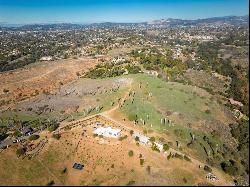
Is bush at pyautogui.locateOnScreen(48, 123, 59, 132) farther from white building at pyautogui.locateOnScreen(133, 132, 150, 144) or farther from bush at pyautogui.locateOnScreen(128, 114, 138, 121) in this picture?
white building at pyautogui.locateOnScreen(133, 132, 150, 144)

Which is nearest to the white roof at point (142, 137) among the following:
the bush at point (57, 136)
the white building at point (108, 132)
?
the white building at point (108, 132)

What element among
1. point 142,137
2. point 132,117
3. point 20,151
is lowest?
point 20,151

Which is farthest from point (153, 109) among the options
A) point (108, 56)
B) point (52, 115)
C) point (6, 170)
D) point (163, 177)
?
point (108, 56)

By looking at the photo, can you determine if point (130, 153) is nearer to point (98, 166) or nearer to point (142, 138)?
point (98, 166)

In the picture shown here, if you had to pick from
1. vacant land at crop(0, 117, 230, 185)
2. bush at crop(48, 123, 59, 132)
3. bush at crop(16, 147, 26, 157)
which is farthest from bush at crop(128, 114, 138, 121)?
bush at crop(16, 147, 26, 157)

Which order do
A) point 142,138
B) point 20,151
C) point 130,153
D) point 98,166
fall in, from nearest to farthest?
point 98,166 < point 130,153 < point 20,151 < point 142,138

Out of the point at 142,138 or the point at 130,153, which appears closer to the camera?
the point at 130,153

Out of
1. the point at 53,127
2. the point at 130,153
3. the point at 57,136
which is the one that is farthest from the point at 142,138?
the point at 53,127

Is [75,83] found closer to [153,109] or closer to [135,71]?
[135,71]

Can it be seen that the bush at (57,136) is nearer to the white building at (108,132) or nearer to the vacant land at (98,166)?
the vacant land at (98,166)
